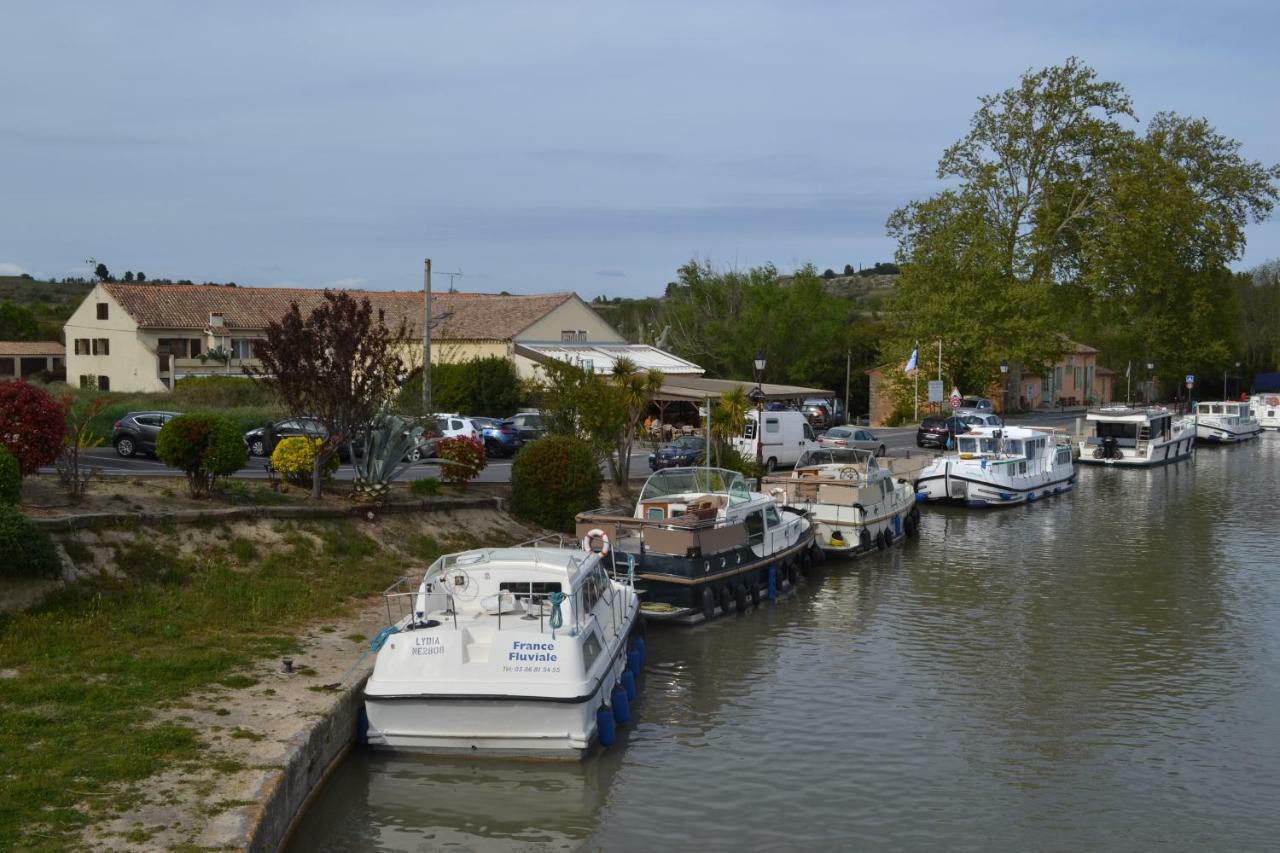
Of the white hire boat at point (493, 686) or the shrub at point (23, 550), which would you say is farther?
the shrub at point (23, 550)

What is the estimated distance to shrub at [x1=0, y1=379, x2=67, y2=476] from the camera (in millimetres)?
19266

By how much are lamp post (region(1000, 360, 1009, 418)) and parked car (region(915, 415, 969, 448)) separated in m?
16.0

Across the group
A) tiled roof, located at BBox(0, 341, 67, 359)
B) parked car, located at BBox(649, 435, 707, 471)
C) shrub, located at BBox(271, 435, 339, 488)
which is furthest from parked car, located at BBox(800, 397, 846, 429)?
tiled roof, located at BBox(0, 341, 67, 359)

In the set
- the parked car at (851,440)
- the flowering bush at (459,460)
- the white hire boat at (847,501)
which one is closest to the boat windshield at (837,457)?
the white hire boat at (847,501)

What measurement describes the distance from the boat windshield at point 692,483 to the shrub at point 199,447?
317 inches

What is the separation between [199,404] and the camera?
48.9m

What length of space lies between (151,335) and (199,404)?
16.2m

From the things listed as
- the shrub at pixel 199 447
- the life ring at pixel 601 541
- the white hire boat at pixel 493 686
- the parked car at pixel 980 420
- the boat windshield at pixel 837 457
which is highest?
the shrub at pixel 199 447

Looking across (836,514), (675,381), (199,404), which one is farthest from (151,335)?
(836,514)

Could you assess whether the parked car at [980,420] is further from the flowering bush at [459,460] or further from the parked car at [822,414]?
the flowering bush at [459,460]

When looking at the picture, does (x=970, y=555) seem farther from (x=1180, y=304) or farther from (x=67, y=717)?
(x=1180, y=304)

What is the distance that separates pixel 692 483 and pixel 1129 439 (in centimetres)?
3661

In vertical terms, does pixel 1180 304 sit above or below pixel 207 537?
above

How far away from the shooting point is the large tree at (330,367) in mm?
23812
